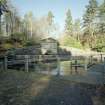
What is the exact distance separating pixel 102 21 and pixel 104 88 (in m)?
50.2

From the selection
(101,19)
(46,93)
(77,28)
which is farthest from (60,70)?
(77,28)

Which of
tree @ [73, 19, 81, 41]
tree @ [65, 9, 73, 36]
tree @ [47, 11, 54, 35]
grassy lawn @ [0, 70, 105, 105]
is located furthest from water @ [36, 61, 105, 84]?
tree @ [47, 11, 54, 35]

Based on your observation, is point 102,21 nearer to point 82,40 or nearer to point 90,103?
point 82,40

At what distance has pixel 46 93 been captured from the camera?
936cm

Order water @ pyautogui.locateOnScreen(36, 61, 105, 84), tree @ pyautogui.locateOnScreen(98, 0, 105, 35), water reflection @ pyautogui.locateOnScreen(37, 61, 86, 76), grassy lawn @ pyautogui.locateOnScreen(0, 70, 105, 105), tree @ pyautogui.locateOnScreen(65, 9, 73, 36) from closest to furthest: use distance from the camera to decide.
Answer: grassy lawn @ pyautogui.locateOnScreen(0, 70, 105, 105), water @ pyautogui.locateOnScreen(36, 61, 105, 84), water reflection @ pyautogui.locateOnScreen(37, 61, 86, 76), tree @ pyautogui.locateOnScreen(98, 0, 105, 35), tree @ pyautogui.locateOnScreen(65, 9, 73, 36)

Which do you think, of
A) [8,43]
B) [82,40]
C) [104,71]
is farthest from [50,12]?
[104,71]

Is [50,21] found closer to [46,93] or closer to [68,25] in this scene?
[68,25]

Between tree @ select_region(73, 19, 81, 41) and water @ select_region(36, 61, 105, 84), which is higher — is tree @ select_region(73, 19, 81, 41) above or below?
above

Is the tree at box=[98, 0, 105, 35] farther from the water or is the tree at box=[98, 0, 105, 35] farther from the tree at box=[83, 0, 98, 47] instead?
the water

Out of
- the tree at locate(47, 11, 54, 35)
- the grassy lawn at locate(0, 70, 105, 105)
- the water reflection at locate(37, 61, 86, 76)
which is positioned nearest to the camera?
the grassy lawn at locate(0, 70, 105, 105)

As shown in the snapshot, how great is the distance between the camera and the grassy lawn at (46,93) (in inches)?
323

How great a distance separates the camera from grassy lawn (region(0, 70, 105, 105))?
8204 millimetres

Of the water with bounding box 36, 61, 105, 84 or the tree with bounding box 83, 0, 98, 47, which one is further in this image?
the tree with bounding box 83, 0, 98, 47

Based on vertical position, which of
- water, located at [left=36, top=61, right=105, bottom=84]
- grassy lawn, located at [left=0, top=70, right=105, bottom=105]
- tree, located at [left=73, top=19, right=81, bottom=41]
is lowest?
grassy lawn, located at [left=0, top=70, right=105, bottom=105]
